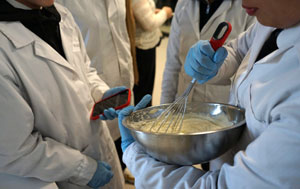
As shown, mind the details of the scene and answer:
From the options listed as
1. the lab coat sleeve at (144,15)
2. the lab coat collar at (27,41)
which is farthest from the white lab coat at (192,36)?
the lab coat collar at (27,41)

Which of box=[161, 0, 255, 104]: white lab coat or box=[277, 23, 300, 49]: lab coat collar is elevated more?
box=[277, 23, 300, 49]: lab coat collar

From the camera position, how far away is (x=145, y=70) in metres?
2.00

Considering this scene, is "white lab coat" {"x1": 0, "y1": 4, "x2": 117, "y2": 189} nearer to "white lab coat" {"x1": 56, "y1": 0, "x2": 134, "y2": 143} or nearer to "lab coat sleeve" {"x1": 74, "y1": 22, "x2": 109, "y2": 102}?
"lab coat sleeve" {"x1": 74, "y1": 22, "x2": 109, "y2": 102}

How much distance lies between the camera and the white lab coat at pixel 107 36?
1332mm

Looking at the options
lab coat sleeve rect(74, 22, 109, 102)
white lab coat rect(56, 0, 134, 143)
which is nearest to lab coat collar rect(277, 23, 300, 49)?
lab coat sleeve rect(74, 22, 109, 102)

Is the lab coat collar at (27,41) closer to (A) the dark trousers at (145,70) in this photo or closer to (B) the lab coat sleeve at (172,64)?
(B) the lab coat sleeve at (172,64)

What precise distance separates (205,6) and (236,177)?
102cm

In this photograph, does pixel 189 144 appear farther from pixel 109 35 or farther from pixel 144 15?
pixel 144 15

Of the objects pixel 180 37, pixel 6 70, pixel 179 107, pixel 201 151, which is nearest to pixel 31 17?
pixel 6 70

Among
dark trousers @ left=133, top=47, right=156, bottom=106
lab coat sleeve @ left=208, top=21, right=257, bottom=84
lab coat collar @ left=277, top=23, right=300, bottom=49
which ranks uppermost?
lab coat collar @ left=277, top=23, right=300, bottom=49

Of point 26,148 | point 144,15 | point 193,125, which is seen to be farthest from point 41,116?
point 144,15

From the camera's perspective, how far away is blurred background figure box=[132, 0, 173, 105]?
172 cm

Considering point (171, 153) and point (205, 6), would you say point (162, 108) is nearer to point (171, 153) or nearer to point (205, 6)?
point (171, 153)

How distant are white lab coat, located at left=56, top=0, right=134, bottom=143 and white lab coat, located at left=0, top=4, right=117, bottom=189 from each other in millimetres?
431
